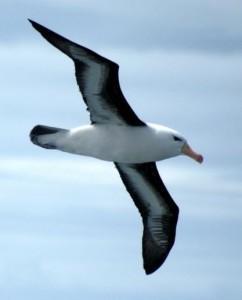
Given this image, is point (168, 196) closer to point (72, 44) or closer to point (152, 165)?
point (152, 165)

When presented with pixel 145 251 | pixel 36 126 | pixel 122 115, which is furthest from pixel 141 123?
pixel 145 251

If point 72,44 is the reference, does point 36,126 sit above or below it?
below

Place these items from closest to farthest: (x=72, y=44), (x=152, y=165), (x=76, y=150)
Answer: (x=72, y=44) → (x=76, y=150) → (x=152, y=165)

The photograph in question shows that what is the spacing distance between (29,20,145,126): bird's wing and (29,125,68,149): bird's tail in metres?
0.78

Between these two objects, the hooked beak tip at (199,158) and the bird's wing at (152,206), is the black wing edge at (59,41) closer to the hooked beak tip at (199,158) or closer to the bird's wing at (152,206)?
the hooked beak tip at (199,158)

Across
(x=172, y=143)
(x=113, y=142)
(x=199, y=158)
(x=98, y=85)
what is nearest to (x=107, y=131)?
(x=113, y=142)

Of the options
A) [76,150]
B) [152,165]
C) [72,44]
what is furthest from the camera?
[152,165]

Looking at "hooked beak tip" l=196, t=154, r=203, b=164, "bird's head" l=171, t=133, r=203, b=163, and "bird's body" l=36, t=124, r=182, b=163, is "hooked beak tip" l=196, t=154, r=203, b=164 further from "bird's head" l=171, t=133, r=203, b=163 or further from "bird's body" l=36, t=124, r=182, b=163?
"bird's body" l=36, t=124, r=182, b=163

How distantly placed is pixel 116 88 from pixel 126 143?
1.11 meters

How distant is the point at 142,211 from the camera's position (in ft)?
79.9

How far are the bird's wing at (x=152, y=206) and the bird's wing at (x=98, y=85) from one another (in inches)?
104

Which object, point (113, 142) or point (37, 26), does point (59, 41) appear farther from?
point (113, 142)

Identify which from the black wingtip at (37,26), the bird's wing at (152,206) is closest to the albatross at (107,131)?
the black wingtip at (37,26)

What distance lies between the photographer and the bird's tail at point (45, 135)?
2133 centimetres
